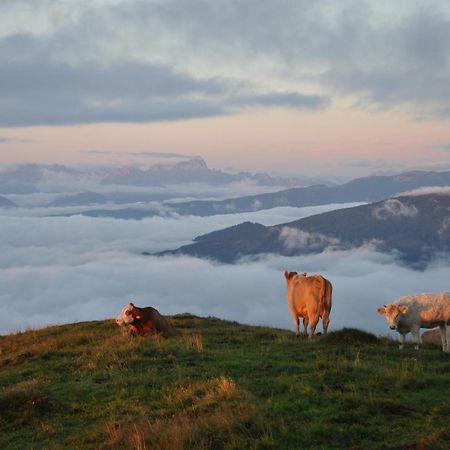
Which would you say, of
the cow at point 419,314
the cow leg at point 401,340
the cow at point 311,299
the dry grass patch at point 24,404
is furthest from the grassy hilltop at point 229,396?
the cow at point 311,299

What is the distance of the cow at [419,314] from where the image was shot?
19.5m

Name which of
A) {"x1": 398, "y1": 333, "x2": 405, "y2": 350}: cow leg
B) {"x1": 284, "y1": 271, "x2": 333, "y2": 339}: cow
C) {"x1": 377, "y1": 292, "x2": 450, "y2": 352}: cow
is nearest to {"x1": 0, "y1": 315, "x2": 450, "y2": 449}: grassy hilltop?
{"x1": 398, "y1": 333, "x2": 405, "y2": 350}: cow leg

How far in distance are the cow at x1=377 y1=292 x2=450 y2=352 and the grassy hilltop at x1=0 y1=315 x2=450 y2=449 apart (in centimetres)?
64

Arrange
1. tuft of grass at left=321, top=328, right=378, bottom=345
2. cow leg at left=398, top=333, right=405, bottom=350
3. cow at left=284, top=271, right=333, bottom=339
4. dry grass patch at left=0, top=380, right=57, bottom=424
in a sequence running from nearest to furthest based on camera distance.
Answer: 1. dry grass patch at left=0, top=380, right=57, bottom=424
2. cow leg at left=398, top=333, right=405, bottom=350
3. tuft of grass at left=321, top=328, right=378, bottom=345
4. cow at left=284, top=271, right=333, bottom=339

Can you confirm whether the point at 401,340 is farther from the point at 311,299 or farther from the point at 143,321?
the point at 143,321

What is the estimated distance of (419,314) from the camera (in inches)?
778

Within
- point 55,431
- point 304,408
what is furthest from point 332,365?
point 55,431

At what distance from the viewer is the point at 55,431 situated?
39.0 ft

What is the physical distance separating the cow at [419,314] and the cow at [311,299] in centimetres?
323

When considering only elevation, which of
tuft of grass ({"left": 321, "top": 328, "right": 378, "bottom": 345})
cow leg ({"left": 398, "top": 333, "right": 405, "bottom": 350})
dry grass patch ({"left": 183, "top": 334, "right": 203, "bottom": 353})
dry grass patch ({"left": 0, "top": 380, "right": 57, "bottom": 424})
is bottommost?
cow leg ({"left": 398, "top": 333, "right": 405, "bottom": 350})

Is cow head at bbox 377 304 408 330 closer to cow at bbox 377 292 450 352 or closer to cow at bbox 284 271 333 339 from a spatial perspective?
cow at bbox 377 292 450 352

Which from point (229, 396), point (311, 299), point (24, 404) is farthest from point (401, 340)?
point (24, 404)

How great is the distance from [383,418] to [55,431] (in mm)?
6276

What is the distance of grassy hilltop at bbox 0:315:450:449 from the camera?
999cm
